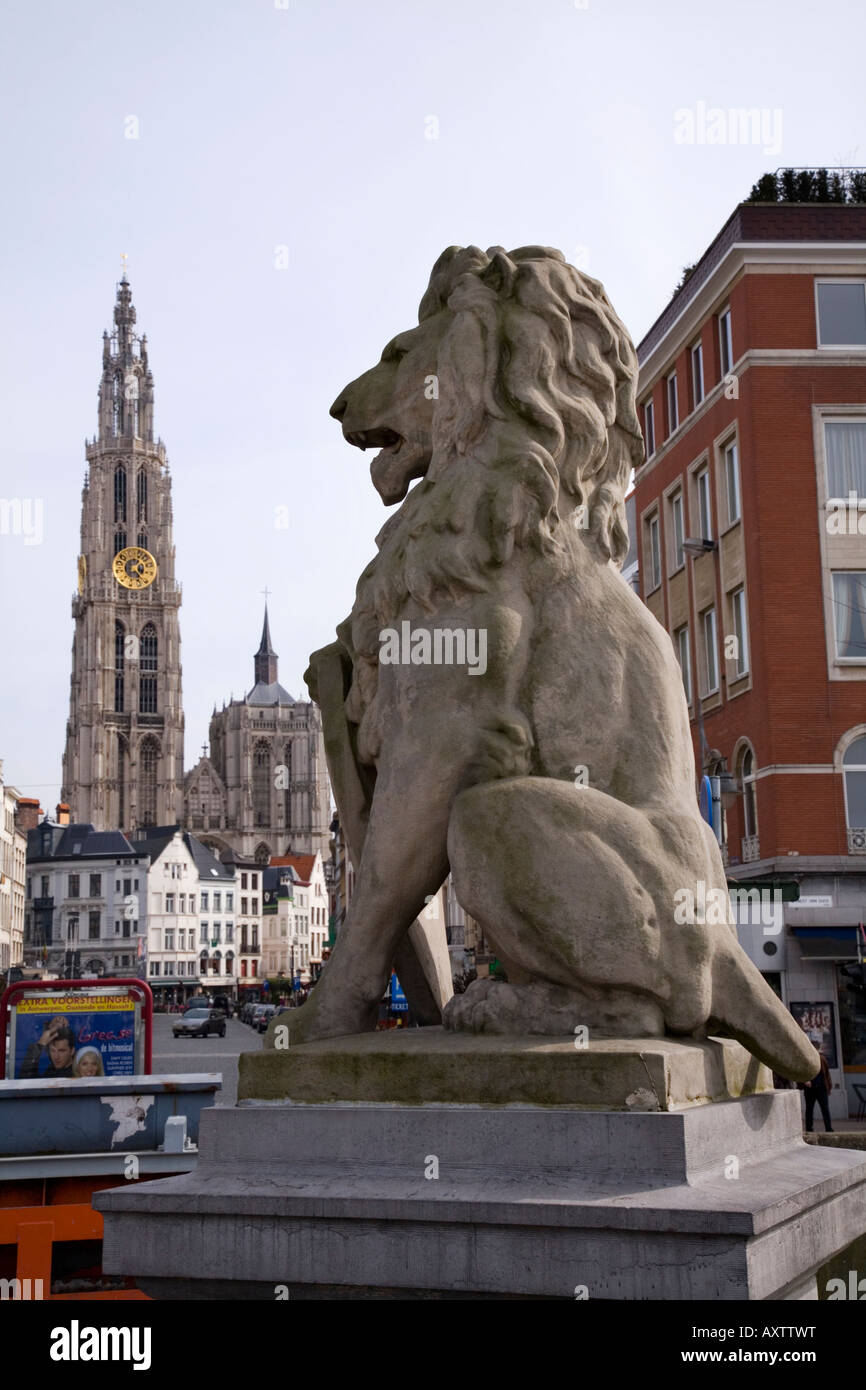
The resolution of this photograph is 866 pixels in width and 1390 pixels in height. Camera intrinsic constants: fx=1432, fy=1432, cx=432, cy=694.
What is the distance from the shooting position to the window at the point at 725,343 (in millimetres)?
28672

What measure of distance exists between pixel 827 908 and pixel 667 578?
1017 centimetres

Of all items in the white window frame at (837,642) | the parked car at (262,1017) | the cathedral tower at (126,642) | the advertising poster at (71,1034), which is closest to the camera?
the advertising poster at (71,1034)

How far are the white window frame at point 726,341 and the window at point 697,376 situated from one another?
130 cm

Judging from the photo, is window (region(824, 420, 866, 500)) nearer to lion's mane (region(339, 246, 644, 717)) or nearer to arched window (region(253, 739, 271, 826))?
lion's mane (region(339, 246, 644, 717))

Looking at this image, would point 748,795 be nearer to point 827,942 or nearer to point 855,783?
point 855,783

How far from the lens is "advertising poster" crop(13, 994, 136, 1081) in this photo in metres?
11.1

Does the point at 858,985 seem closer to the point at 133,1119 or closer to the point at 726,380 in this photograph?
the point at 726,380

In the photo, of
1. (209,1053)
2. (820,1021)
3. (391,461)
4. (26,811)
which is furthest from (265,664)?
(391,461)

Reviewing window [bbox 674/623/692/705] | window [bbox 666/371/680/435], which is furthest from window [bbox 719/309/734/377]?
window [bbox 674/623/692/705]

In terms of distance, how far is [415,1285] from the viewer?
11.0 ft

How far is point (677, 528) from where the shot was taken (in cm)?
3231

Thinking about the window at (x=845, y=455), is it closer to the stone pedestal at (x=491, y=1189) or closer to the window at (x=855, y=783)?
the window at (x=855, y=783)

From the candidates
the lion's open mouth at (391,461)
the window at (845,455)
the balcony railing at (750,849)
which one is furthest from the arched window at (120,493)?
the lion's open mouth at (391,461)
